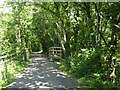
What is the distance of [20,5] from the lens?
63.5 ft

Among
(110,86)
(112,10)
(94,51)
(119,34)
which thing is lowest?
(110,86)

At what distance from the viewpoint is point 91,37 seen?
57.3 feet

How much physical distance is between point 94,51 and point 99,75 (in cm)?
269

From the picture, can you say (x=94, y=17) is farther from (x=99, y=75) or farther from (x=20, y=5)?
(x=20, y=5)

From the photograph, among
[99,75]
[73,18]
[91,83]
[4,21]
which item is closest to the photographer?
[91,83]

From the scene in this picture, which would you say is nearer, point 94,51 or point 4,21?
point 94,51

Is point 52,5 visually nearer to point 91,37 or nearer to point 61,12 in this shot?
point 61,12

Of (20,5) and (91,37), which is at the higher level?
(20,5)

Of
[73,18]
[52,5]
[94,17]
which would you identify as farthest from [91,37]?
[52,5]

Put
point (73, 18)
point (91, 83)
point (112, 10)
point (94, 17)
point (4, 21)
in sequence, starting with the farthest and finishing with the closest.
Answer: point (4, 21) < point (73, 18) < point (94, 17) < point (91, 83) < point (112, 10)

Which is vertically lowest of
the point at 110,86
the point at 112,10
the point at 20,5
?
the point at 110,86

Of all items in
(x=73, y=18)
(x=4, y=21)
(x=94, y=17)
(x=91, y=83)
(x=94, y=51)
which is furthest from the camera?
(x=4, y=21)

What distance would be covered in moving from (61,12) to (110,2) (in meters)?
12.4

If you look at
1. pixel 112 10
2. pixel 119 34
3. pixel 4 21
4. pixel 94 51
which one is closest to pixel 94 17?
pixel 94 51
